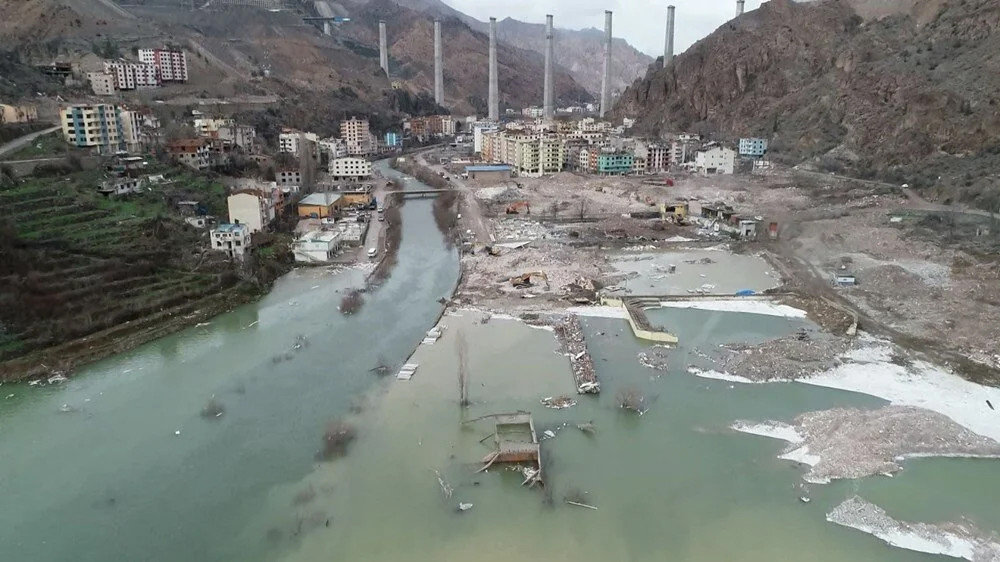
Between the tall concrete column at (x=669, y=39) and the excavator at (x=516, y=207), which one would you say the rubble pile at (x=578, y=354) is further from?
the tall concrete column at (x=669, y=39)

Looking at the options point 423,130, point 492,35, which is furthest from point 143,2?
point 492,35

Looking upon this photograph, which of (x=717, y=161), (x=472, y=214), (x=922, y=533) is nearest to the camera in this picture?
(x=922, y=533)

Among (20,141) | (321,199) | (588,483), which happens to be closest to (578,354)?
(588,483)

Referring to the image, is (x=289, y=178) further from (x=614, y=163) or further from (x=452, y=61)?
(x=452, y=61)

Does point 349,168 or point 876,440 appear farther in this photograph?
point 349,168

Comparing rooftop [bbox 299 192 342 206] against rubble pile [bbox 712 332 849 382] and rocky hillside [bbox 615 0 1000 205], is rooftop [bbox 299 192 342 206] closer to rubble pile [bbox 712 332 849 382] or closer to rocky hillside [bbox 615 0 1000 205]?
rubble pile [bbox 712 332 849 382]

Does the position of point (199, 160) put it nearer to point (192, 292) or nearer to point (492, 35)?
point (192, 292)
